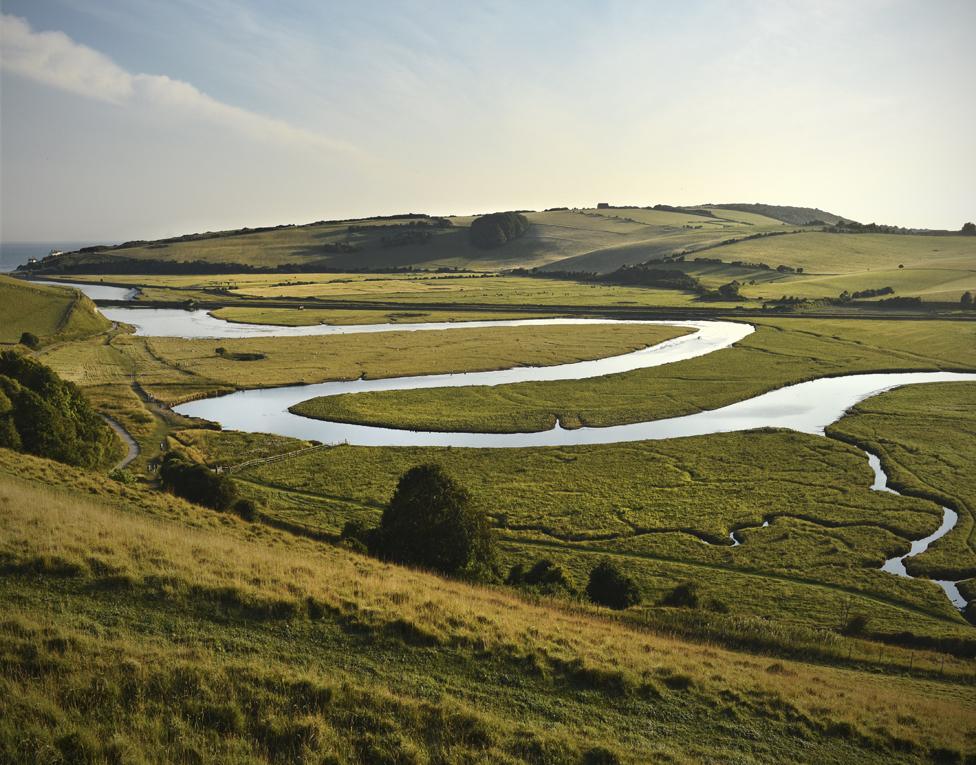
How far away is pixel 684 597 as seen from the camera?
→ 25344mm

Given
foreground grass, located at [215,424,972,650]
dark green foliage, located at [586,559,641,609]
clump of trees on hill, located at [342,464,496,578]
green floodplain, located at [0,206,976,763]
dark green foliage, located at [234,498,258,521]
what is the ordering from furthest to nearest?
1. dark green foliage, located at [234,498,258,521]
2. foreground grass, located at [215,424,972,650]
3. clump of trees on hill, located at [342,464,496,578]
4. dark green foliage, located at [586,559,641,609]
5. green floodplain, located at [0,206,976,763]

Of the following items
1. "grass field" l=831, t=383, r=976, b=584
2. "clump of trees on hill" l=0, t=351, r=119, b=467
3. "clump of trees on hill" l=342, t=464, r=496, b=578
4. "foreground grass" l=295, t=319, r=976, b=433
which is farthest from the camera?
"foreground grass" l=295, t=319, r=976, b=433

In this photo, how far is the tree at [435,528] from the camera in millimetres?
26203

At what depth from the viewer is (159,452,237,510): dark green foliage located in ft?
105

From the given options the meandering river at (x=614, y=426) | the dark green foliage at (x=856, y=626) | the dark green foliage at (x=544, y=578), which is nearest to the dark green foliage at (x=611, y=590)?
the dark green foliage at (x=544, y=578)

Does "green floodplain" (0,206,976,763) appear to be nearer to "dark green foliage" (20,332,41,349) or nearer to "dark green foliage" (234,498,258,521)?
"dark green foliage" (234,498,258,521)

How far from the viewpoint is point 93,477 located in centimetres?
2891

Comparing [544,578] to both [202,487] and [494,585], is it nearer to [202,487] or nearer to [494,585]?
[494,585]

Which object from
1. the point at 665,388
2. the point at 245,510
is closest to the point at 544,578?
the point at 245,510

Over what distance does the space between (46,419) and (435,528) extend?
21.5m

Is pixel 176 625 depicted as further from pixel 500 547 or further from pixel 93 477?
pixel 500 547

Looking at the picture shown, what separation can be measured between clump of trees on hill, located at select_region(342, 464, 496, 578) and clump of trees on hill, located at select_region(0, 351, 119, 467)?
55.8ft

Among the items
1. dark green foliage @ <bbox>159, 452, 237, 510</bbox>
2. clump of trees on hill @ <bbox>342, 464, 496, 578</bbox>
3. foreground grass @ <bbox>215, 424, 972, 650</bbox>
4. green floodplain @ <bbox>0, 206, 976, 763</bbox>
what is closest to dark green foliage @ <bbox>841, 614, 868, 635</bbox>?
green floodplain @ <bbox>0, 206, 976, 763</bbox>

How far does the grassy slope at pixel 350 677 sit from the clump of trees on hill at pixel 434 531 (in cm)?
473
